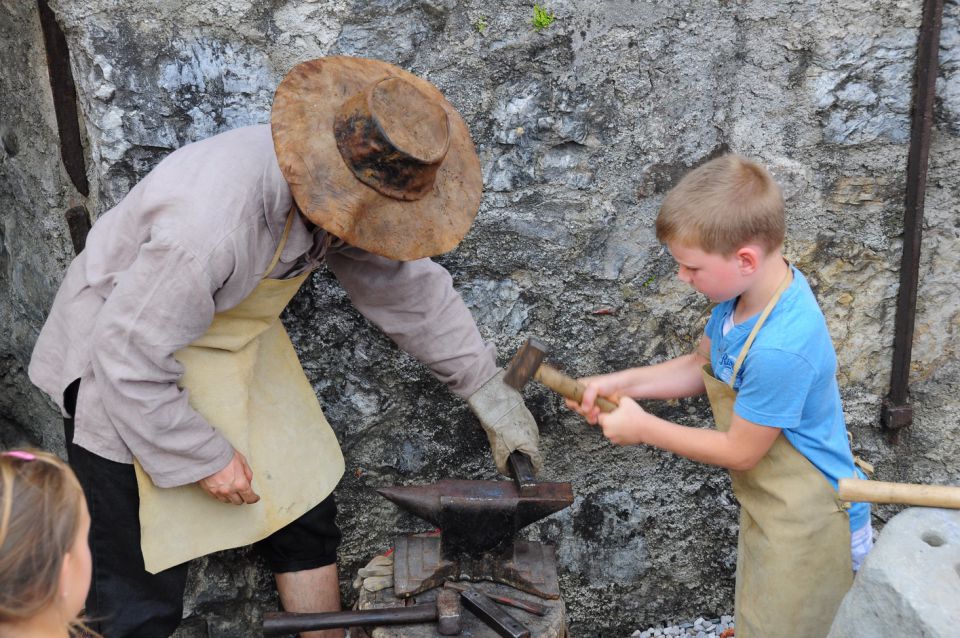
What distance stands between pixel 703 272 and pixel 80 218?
5.95ft

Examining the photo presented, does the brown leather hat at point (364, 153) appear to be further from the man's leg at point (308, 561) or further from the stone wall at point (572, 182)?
the man's leg at point (308, 561)

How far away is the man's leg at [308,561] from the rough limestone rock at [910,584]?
4.63 ft

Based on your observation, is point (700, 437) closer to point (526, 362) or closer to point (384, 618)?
point (526, 362)

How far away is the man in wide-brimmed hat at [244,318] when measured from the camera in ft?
6.94

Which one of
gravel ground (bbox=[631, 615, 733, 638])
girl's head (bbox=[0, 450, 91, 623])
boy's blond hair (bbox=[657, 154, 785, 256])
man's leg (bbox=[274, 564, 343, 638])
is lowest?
gravel ground (bbox=[631, 615, 733, 638])

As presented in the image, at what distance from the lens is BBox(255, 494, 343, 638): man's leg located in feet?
9.27

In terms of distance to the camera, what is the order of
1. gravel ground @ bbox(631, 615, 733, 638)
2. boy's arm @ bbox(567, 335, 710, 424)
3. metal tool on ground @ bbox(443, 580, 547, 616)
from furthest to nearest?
gravel ground @ bbox(631, 615, 733, 638) → boy's arm @ bbox(567, 335, 710, 424) → metal tool on ground @ bbox(443, 580, 547, 616)

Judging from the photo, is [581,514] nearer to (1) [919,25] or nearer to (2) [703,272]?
(2) [703,272]

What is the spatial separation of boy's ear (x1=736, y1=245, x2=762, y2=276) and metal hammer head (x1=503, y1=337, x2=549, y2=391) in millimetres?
481

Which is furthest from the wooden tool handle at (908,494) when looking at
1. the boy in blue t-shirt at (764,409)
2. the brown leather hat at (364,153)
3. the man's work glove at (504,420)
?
the brown leather hat at (364,153)

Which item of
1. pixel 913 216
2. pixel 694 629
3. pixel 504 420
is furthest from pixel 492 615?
pixel 913 216

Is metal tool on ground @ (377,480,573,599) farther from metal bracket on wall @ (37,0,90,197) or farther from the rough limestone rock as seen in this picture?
metal bracket on wall @ (37,0,90,197)

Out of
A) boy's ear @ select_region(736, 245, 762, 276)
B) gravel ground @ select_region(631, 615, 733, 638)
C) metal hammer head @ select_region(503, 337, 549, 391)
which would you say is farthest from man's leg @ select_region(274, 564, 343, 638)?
boy's ear @ select_region(736, 245, 762, 276)

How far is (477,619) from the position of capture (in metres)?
2.47
